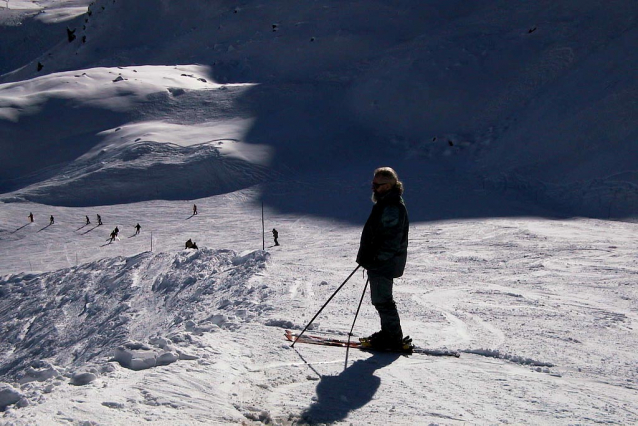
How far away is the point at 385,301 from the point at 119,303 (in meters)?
6.31

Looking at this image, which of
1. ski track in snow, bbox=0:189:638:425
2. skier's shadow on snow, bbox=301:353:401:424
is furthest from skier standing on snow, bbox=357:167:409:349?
ski track in snow, bbox=0:189:638:425

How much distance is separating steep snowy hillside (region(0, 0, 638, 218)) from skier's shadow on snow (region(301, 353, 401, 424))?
67.5ft

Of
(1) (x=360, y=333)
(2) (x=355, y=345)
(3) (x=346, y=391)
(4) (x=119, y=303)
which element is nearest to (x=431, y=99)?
(4) (x=119, y=303)

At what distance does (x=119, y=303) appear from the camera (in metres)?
11.2

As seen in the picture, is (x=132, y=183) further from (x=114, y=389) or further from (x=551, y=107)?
(x=114, y=389)

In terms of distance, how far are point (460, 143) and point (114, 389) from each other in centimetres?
2934

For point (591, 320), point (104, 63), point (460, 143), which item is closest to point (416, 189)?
point (460, 143)

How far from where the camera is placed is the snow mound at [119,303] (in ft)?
28.4

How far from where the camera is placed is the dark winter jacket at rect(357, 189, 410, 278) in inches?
237

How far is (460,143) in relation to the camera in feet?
107

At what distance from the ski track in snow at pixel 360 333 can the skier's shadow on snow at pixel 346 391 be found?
0.02m

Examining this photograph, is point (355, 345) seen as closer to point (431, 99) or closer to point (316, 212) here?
point (316, 212)

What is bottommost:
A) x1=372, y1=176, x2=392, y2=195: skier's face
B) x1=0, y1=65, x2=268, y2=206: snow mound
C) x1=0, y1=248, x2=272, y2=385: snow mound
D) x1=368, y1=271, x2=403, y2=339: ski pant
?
x1=0, y1=248, x2=272, y2=385: snow mound

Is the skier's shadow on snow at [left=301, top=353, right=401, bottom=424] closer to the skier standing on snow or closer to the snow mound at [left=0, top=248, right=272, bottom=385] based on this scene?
the skier standing on snow
